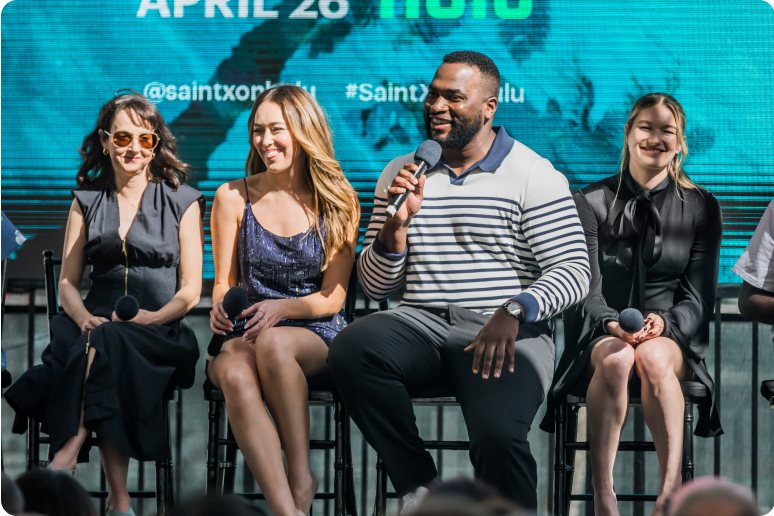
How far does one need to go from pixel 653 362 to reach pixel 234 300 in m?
1.37

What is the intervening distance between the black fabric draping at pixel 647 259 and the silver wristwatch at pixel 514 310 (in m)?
0.47

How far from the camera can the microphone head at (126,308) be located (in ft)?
9.55

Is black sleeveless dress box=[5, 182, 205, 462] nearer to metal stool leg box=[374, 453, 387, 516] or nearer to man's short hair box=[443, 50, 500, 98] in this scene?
metal stool leg box=[374, 453, 387, 516]

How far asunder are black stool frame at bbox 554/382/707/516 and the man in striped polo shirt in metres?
0.31

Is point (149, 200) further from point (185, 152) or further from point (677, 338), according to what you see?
point (677, 338)

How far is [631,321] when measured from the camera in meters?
2.72

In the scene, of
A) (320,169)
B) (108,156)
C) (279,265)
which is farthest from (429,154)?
(108,156)

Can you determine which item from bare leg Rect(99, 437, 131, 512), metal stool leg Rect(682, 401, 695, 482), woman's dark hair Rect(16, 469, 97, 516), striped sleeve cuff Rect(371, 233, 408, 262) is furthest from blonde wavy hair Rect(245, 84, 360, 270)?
woman's dark hair Rect(16, 469, 97, 516)

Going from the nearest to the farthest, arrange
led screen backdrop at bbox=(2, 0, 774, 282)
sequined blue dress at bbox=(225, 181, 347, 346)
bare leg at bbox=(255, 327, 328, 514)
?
bare leg at bbox=(255, 327, 328, 514), sequined blue dress at bbox=(225, 181, 347, 346), led screen backdrop at bbox=(2, 0, 774, 282)

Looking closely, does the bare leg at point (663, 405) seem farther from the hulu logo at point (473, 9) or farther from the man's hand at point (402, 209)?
the hulu logo at point (473, 9)

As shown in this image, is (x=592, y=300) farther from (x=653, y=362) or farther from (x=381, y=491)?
(x=381, y=491)

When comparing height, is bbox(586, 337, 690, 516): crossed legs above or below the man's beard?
below

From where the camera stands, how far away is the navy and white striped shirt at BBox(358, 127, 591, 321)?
2.80 metres

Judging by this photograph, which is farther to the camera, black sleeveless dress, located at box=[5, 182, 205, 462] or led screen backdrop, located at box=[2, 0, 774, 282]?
led screen backdrop, located at box=[2, 0, 774, 282]
